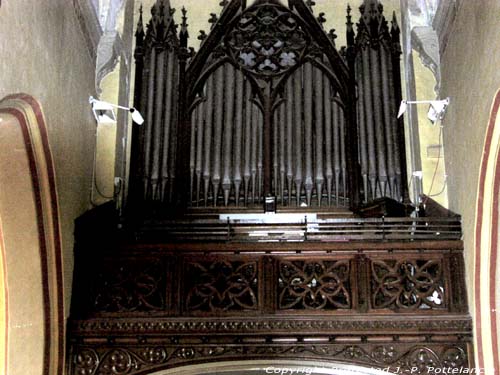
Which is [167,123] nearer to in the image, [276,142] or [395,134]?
[276,142]

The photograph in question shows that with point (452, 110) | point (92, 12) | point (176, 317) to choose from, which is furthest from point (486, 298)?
point (92, 12)

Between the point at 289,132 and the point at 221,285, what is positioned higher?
the point at 289,132

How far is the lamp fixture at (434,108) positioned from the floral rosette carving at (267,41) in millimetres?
1400

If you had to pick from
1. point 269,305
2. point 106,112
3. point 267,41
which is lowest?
point 269,305

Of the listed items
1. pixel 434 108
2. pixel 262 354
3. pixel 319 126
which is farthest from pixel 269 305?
pixel 434 108

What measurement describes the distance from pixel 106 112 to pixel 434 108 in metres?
3.25

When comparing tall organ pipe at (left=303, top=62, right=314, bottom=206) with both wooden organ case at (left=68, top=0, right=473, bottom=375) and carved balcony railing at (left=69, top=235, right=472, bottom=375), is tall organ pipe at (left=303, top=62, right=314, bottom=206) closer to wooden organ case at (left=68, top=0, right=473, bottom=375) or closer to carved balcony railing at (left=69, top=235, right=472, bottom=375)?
wooden organ case at (left=68, top=0, right=473, bottom=375)

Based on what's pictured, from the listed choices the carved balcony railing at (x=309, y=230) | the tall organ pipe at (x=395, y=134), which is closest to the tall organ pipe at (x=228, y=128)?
the carved balcony railing at (x=309, y=230)

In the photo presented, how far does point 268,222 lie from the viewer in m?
8.25

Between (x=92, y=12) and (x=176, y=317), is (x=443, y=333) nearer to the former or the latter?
(x=176, y=317)

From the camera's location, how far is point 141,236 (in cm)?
792

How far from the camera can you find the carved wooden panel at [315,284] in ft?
24.5

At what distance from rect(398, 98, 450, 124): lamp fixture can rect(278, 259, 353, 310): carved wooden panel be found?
167cm

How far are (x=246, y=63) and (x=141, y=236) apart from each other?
7.61 ft
